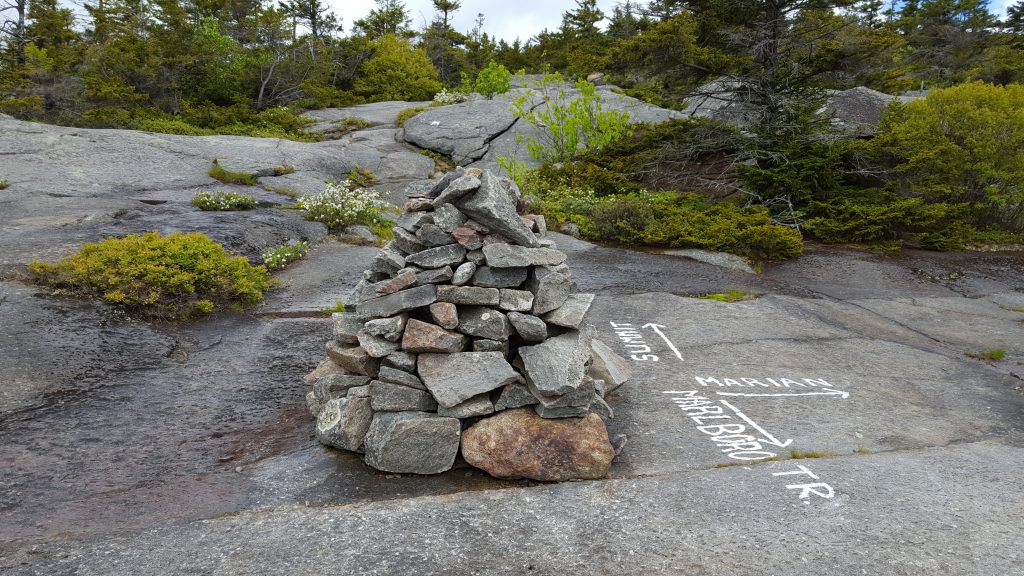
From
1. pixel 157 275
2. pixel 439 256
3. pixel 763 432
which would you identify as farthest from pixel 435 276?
pixel 157 275

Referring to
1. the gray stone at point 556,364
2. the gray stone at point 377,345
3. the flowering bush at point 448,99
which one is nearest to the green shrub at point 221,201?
the gray stone at point 377,345

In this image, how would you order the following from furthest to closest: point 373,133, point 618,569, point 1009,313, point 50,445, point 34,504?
point 373,133, point 1009,313, point 50,445, point 34,504, point 618,569

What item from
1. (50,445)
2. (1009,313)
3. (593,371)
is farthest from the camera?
(1009,313)

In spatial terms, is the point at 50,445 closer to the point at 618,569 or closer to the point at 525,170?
the point at 618,569

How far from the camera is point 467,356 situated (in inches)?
204

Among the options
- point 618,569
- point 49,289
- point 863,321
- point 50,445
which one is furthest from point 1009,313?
point 49,289

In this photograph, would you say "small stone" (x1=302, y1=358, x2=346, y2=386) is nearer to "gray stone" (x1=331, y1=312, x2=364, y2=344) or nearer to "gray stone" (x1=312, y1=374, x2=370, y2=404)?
"gray stone" (x1=312, y1=374, x2=370, y2=404)

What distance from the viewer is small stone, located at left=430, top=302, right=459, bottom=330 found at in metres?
5.21

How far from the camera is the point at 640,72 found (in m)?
16.9

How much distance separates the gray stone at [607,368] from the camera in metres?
6.34

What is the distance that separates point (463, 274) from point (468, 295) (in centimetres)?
20

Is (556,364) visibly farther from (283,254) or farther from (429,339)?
(283,254)

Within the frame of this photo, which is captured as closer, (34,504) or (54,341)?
(34,504)

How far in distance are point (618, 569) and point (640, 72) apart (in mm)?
15780
